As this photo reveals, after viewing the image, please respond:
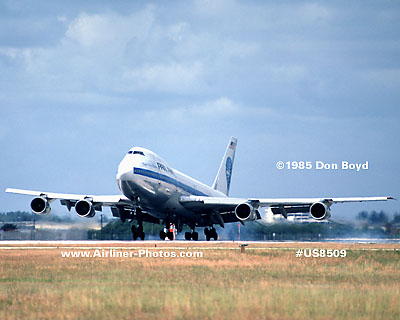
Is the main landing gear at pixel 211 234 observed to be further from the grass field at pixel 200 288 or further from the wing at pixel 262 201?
the grass field at pixel 200 288

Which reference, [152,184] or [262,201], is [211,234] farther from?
[152,184]

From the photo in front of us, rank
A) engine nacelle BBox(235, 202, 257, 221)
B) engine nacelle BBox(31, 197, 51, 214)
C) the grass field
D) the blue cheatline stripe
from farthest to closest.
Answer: engine nacelle BBox(235, 202, 257, 221) → engine nacelle BBox(31, 197, 51, 214) → the blue cheatline stripe → the grass field

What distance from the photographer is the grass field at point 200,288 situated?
14733 millimetres

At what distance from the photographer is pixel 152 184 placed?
49.0 meters

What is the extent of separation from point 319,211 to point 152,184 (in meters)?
12.4

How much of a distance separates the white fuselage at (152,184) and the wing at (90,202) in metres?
2.44

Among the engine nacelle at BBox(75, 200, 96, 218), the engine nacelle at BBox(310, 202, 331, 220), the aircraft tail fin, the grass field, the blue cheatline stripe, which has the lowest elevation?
the grass field

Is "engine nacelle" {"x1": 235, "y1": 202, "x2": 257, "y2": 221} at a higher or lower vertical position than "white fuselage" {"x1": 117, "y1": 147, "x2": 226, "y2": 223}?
lower

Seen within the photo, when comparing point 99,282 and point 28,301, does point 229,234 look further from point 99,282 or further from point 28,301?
point 28,301

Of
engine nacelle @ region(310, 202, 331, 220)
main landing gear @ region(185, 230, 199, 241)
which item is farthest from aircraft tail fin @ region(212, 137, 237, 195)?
engine nacelle @ region(310, 202, 331, 220)

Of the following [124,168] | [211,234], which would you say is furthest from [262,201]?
[124,168]

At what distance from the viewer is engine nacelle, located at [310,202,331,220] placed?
169ft

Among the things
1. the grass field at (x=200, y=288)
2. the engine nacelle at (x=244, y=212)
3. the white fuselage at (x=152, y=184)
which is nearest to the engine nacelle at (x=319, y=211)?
the engine nacelle at (x=244, y=212)

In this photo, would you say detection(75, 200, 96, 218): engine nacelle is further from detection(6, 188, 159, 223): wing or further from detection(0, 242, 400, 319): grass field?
detection(0, 242, 400, 319): grass field
